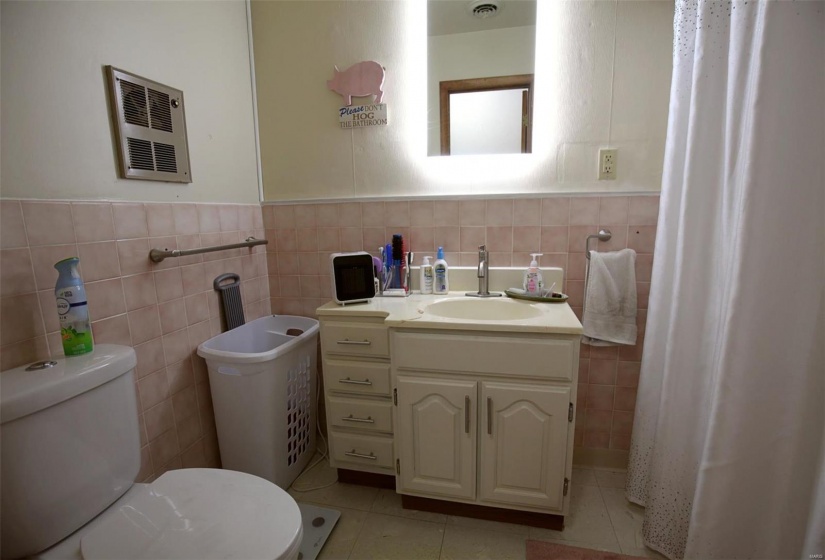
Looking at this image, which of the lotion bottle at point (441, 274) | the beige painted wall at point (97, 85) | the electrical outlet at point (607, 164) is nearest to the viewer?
the beige painted wall at point (97, 85)

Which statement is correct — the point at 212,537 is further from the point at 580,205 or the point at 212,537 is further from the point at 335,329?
the point at 580,205

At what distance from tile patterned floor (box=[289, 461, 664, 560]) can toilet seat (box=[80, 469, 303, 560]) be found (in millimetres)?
527

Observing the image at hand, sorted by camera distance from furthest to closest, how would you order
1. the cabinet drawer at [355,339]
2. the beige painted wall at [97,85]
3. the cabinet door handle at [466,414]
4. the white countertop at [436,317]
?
the cabinet drawer at [355,339] < the cabinet door handle at [466,414] < the white countertop at [436,317] < the beige painted wall at [97,85]

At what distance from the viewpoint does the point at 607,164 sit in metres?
1.51

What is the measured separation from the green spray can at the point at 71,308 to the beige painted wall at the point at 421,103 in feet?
3.22

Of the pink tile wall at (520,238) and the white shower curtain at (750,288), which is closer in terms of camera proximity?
the white shower curtain at (750,288)

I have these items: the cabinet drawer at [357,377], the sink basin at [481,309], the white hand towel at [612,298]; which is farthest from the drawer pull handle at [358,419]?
the white hand towel at [612,298]

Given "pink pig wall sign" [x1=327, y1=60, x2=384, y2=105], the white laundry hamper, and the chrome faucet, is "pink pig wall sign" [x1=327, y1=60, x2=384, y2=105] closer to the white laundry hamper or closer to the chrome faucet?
the chrome faucet

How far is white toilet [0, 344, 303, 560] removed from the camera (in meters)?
0.79

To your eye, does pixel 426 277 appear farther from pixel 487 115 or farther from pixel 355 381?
pixel 487 115

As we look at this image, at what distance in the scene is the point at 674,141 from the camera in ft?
4.09

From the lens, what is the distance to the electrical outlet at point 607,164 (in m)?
1.50

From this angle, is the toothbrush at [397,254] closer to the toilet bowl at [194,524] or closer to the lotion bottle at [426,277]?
the lotion bottle at [426,277]

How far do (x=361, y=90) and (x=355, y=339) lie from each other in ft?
3.67
